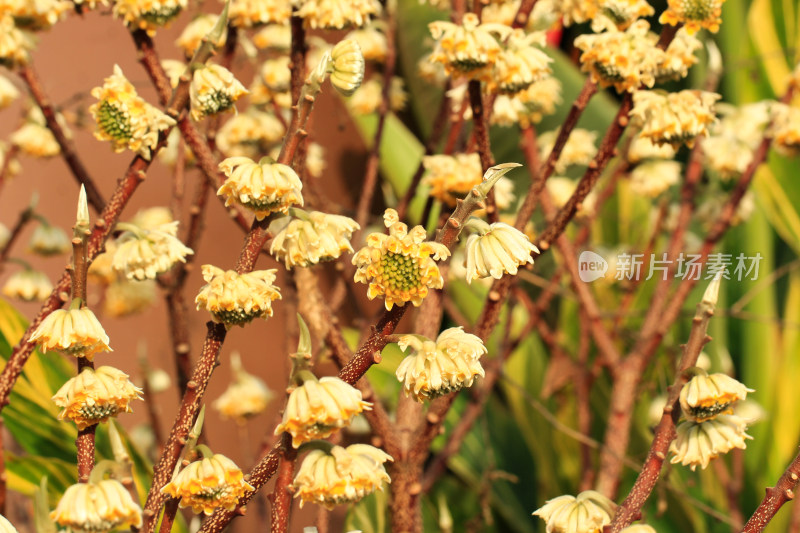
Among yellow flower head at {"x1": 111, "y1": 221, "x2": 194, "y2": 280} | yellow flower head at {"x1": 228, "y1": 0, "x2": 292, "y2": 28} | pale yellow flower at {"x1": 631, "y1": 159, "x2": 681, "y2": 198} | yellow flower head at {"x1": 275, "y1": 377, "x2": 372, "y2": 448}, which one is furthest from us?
pale yellow flower at {"x1": 631, "y1": 159, "x2": 681, "y2": 198}

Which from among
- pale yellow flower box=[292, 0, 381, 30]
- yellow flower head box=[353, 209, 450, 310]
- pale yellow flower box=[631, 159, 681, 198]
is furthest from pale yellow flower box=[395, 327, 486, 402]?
pale yellow flower box=[631, 159, 681, 198]

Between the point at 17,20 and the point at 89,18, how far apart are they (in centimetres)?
49

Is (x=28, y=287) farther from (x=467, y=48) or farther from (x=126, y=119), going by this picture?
(x=467, y=48)

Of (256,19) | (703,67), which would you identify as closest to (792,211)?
(703,67)

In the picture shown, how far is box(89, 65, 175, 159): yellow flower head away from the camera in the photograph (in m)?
0.41

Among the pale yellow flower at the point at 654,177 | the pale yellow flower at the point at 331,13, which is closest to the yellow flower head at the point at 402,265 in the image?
the pale yellow flower at the point at 331,13

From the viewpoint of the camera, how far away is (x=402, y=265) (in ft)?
1.06

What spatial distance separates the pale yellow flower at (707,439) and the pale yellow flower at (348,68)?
0.79 ft

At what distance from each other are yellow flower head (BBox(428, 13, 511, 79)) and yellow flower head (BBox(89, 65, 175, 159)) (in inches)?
6.3

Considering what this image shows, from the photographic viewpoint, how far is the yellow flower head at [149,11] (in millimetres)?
453

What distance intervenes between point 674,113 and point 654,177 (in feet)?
1.38

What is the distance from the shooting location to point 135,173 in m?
0.43

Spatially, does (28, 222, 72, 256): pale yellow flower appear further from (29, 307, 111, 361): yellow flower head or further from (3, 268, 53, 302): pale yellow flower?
(29, 307, 111, 361): yellow flower head

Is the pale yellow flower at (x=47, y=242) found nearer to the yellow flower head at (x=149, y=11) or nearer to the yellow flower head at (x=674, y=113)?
the yellow flower head at (x=149, y=11)
